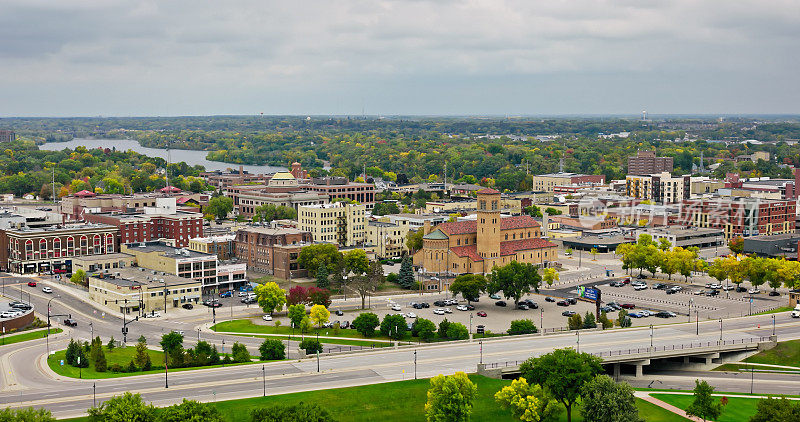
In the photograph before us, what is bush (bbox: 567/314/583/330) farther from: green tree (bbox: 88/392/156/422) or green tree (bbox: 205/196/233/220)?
green tree (bbox: 205/196/233/220)

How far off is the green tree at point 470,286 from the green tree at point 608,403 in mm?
27257

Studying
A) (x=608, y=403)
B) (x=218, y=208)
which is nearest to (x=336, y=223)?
(x=218, y=208)

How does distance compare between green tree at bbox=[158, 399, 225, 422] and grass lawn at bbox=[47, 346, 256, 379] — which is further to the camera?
grass lawn at bbox=[47, 346, 256, 379]

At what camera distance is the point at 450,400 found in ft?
138

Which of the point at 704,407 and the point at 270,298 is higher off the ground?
the point at 270,298

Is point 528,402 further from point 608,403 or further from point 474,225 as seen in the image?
point 474,225

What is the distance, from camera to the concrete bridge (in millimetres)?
52062

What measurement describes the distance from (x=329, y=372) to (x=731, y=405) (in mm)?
20874

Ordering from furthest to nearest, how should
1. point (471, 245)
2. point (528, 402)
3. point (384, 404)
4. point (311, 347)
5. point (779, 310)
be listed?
point (471, 245) → point (779, 310) → point (311, 347) → point (384, 404) → point (528, 402)

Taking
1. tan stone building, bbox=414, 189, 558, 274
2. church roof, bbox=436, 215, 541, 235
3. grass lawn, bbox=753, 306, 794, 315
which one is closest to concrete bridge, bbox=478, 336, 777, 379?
grass lawn, bbox=753, 306, 794, 315

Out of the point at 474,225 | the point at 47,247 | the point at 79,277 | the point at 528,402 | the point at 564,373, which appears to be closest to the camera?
the point at 528,402

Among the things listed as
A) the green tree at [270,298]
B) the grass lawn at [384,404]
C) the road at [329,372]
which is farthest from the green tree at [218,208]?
the grass lawn at [384,404]

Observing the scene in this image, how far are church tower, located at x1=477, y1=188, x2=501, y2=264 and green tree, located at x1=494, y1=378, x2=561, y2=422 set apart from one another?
4040cm

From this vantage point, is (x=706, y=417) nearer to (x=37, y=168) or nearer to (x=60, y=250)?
(x=60, y=250)
